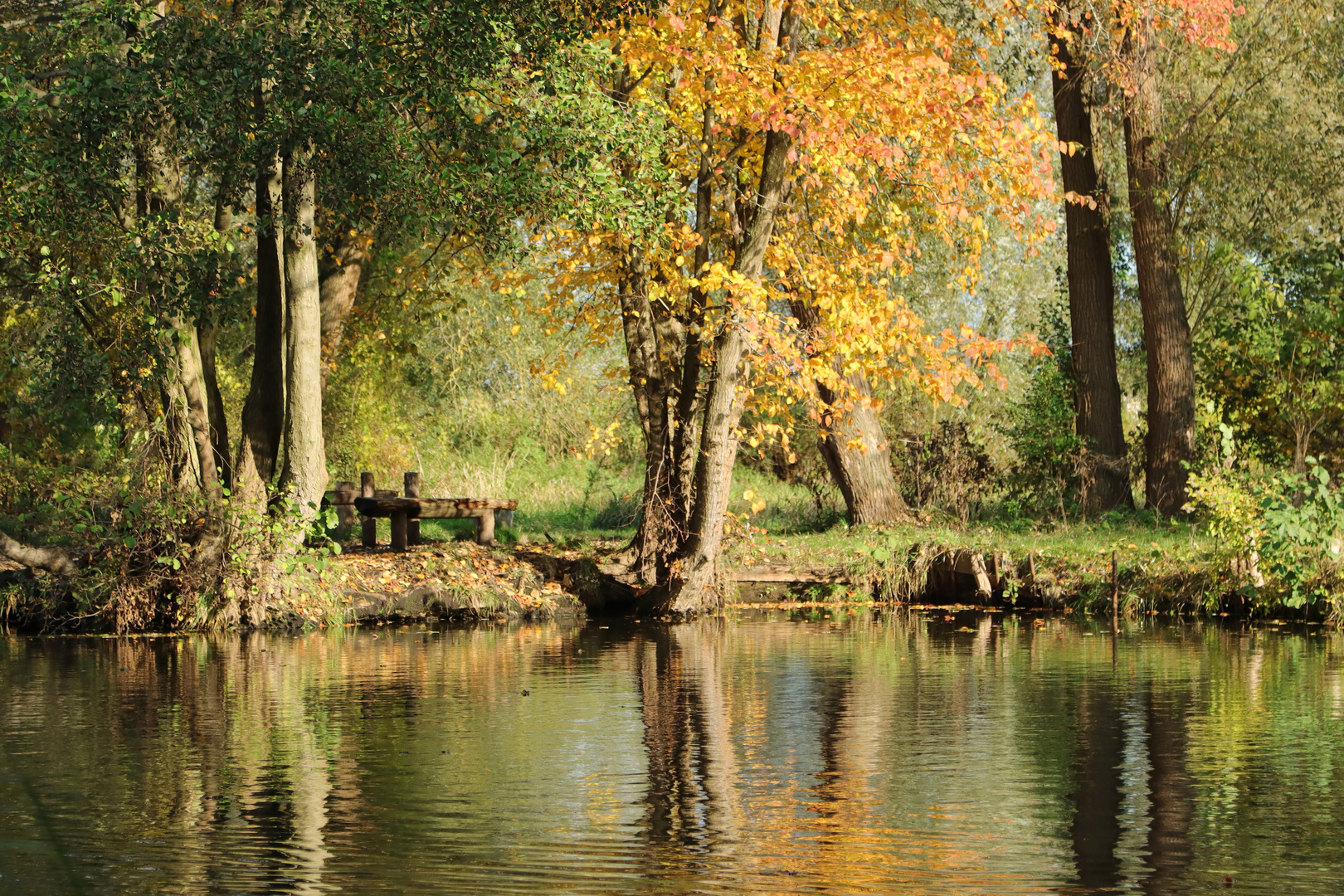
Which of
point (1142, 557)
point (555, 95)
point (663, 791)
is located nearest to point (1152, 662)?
point (1142, 557)

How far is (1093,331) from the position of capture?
22.1m

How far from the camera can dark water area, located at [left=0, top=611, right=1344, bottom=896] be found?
19.6 ft

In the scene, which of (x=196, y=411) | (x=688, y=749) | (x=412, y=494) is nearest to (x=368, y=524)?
(x=412, y=494)

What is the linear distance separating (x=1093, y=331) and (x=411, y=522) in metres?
10.1

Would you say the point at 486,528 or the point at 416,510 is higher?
the point at 416,510

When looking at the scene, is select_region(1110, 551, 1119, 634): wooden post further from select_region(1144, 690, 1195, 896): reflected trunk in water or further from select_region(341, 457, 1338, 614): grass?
select_region(1144, 690, 1195, 896): reflected trunk in water

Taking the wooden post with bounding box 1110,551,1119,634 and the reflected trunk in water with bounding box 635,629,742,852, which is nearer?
the reflected trunk in water with bounding box 635,629,742,852

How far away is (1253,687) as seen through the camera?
1077cm

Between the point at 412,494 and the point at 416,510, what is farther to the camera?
the point at 412,494

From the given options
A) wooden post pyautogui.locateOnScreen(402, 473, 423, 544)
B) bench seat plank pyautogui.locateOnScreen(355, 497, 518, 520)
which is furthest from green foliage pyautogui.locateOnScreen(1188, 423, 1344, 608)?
wooden post pyautogui.locateOnScreen(402, 473, 423, 544)

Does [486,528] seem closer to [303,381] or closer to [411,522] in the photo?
[411,522]

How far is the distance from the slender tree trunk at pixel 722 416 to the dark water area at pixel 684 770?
3.46 metres

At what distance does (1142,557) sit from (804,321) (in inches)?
251

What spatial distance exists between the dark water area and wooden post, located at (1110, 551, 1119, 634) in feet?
4.21
